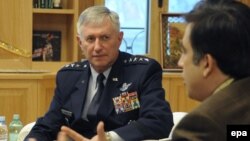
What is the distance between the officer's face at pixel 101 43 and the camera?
7.27 ft

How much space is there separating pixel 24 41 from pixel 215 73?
3164mm

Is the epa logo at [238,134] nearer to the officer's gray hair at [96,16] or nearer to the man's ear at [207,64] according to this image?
the man's ear at [207,64]

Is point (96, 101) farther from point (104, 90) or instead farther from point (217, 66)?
point (217, 66)

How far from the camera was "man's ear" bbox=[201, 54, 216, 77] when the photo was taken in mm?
1175

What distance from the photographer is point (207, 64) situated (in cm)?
119

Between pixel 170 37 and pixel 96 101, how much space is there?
266 centimetres

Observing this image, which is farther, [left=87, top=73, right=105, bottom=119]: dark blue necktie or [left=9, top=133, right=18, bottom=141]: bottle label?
[left=9, top=133, right=18, bottom=141]: bottle label

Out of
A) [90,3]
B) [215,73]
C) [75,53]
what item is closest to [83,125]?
[215,73]

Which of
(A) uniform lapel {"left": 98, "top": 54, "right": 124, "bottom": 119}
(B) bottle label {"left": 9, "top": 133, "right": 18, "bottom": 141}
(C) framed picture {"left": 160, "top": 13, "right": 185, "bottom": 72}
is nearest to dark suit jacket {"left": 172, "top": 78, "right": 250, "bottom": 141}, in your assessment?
(A) uniform lapel {"left": 98, "top": 54, "right": 124, "bottom": 119}

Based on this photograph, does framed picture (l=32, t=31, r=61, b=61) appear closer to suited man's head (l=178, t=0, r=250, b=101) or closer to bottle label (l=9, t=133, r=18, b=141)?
bottle label (l=9, t=133, r=18, b=141)

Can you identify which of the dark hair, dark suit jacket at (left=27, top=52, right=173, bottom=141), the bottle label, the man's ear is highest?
the dark hair

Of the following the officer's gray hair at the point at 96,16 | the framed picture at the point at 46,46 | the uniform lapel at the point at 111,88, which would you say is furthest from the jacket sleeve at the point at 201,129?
the framed picture at the point at 46,46

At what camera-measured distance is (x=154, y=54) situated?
15.7 ft

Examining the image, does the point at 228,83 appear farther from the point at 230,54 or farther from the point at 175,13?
the point at 175,13
